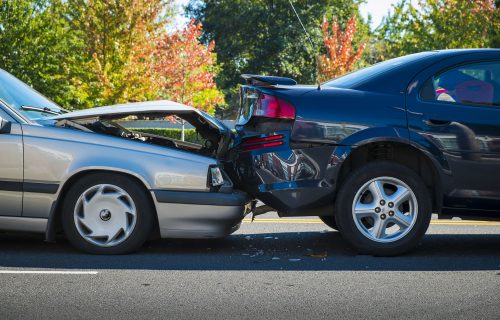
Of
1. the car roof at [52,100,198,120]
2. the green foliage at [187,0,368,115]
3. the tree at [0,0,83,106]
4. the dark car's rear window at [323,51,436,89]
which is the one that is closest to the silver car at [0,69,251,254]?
the car roof at [52,100,198,120]

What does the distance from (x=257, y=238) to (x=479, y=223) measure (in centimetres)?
281

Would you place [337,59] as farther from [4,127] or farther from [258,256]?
[4,127]

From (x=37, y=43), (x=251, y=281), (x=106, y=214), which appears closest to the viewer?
(x=251, y=281)

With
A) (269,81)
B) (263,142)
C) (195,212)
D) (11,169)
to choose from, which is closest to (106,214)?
(195,212)

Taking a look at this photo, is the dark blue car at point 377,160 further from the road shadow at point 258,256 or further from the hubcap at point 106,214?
the hubcap at point 106,214

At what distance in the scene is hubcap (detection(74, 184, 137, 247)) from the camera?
611 centimetres

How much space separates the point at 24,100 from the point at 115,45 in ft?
67.1

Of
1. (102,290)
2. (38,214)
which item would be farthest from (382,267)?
(38,214)

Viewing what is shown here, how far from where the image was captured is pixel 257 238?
7.32 metres

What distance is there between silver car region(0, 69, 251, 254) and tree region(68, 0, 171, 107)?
20.5m

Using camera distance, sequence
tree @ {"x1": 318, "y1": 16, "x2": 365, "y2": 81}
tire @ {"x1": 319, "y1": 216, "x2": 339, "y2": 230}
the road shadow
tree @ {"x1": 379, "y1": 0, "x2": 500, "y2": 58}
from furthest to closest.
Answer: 1. tree @ {"x1": 318, "y1": 16, "x2": 365, "y2": 81}
2. tree @ {"x1": 379, "y1": 0, "x2": 500, "y2": 58}
3. tire @ {"x1": 319, "y1": 216, "x2": 339, "y2": 230}
4. the road shadow

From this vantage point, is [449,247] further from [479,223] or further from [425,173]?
[479,223]

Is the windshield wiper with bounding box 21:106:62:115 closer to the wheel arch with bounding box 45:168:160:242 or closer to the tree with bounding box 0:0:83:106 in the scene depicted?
the wheel arch with bounding box 45:168:160:242

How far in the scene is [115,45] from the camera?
1056 inches
